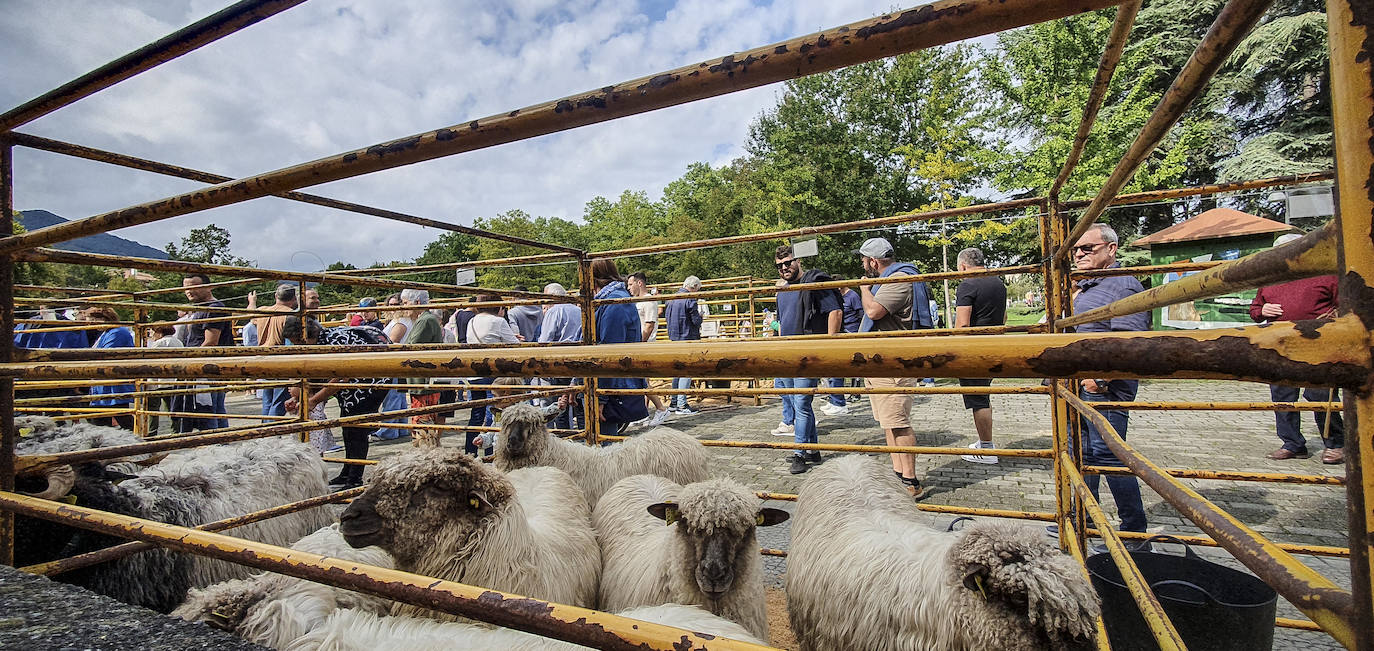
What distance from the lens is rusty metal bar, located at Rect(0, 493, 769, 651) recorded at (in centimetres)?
80

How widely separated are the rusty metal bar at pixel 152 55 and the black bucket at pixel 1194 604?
10.4ft

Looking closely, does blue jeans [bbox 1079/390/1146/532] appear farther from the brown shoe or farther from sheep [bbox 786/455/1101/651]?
the brown shoe

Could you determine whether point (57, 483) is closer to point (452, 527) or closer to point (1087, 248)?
point (452, 527)

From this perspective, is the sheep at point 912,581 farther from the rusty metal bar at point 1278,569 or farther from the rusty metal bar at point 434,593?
the rusty metal bar at point 434,593

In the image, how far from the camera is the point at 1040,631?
5.80 feet

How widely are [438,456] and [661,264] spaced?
3941 centimetres

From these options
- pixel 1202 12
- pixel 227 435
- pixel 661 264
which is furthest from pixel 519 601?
pixel 661 264

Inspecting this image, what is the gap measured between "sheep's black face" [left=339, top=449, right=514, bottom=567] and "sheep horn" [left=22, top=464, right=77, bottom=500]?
99cm

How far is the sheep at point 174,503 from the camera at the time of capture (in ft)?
7.06

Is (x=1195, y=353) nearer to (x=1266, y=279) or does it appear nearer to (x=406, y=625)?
(x=1266, y=279)

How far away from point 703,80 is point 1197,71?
85 centimetres

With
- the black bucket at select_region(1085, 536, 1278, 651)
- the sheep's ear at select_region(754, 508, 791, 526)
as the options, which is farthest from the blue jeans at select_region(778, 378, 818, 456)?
the black bucket at select_region(1085, 536, 1278, 651)

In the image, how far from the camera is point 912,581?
211 centimetres

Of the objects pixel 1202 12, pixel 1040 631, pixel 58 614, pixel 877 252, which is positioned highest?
pixel 1202 12
